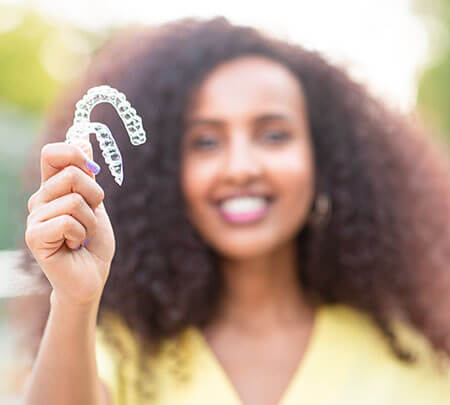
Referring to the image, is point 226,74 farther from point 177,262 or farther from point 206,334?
point 206,334

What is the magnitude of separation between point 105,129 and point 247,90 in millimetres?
755

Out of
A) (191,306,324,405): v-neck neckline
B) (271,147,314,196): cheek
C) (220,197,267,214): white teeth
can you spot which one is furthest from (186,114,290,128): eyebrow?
(191,306,324,405): v-neck neckline

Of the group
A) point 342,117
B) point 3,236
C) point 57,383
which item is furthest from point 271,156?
point 3,236

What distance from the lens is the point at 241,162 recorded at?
1633 mm

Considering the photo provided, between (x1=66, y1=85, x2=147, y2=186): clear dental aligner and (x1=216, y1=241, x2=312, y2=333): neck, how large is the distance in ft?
3.18

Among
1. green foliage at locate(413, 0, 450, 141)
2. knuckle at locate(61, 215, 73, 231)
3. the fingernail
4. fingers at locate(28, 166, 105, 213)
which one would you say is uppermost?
green foliage at locate(413, 0, 450, 141)

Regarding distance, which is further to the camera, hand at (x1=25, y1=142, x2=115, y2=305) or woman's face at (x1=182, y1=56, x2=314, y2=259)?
woman's face at (x1=182, y1=56, x2=314, y2=259)

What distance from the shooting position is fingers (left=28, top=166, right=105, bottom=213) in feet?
2.90

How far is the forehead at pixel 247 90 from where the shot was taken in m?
1.67

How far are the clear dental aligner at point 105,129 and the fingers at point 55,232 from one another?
0.11 metres

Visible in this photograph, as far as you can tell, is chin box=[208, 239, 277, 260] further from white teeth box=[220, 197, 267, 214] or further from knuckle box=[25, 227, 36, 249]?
knuckle box=[25, 227, 36, 249]

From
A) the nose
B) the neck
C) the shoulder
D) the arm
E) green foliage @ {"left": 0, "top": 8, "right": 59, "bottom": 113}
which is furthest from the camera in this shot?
green foliage @ {"left": 0, "top": 8, "right": 59, "bottom": 113}

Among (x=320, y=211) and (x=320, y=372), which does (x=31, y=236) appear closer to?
(x=320, y=372)

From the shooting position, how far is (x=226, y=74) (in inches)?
68.4
